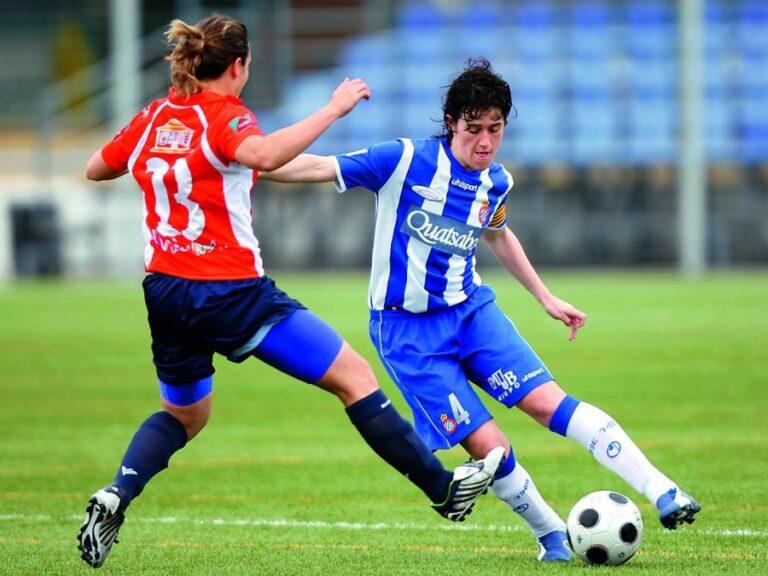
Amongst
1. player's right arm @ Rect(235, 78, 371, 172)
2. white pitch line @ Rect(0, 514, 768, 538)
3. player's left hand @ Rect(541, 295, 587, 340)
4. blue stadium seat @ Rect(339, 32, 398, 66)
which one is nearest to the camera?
player's right arm @ Rect(235, 78, 371, 172)

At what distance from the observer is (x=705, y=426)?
9.38 m

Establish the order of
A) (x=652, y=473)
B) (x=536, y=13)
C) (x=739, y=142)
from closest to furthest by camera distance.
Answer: (x=652, y=473), (x=739, y=142), (x=536, y=13)

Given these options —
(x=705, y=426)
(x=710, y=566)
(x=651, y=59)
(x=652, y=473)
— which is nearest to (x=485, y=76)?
(x=652, y=473)

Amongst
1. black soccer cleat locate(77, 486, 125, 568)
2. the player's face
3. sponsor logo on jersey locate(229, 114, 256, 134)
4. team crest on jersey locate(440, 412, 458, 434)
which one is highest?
sponsor logo on jersey locate(229, 114, 256, 134)

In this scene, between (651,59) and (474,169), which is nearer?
(474,169)

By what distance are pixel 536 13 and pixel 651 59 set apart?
274cm

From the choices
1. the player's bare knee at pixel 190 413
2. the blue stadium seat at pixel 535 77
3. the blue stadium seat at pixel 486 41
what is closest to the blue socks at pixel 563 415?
the player's bare knee at pixel 190 413

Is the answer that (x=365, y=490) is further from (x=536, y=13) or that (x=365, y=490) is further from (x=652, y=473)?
(x=536, y=13)

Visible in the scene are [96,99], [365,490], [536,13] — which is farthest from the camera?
[96,99]

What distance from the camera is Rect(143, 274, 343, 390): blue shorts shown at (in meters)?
4.85

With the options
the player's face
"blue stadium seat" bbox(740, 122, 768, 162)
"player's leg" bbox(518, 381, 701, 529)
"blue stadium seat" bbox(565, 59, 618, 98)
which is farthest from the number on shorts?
"blue stadium seat" bbox(565, 59, 618, 98)

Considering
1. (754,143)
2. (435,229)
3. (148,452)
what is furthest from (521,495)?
(754,143)

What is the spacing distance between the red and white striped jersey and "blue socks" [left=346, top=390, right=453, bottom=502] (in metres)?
0.64

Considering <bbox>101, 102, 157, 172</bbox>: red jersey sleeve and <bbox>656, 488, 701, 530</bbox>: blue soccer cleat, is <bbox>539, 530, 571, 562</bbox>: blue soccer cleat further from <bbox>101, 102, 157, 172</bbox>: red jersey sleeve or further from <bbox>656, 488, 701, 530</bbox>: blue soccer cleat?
<bbox>101, 102, 157, 172</bbox>: red jersey sleeve
